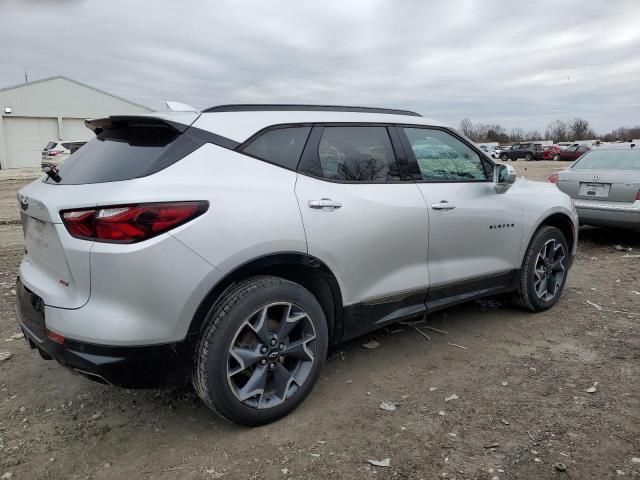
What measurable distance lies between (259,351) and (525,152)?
49.7 meters

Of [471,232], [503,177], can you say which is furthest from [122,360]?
[503,177]

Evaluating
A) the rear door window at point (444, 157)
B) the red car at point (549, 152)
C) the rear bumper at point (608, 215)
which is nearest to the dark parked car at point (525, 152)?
the red car at point (549, 152)

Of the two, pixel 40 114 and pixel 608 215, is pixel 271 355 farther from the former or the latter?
pixel 40 114

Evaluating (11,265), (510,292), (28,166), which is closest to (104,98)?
(28,166)

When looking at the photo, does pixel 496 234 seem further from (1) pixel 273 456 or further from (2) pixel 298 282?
(1) pixel 273 456

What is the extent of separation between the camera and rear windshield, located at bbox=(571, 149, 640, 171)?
24.0ft

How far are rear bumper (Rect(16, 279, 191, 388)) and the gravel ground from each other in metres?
0.45

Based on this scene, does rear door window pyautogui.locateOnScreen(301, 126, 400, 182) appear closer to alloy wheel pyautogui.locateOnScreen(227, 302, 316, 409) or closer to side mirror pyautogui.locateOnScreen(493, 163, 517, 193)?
alloy wheel pyautogui.locateOnScreen(227, 302, 316, 409)

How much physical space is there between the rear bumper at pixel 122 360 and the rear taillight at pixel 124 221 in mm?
501

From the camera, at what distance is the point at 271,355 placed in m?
2.73

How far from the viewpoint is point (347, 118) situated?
3.31m

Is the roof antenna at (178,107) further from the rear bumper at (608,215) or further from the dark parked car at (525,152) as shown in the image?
the dark parked car at (525,152)

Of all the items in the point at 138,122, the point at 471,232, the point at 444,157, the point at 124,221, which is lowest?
the point at 471,232

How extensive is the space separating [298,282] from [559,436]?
5.29 ft
